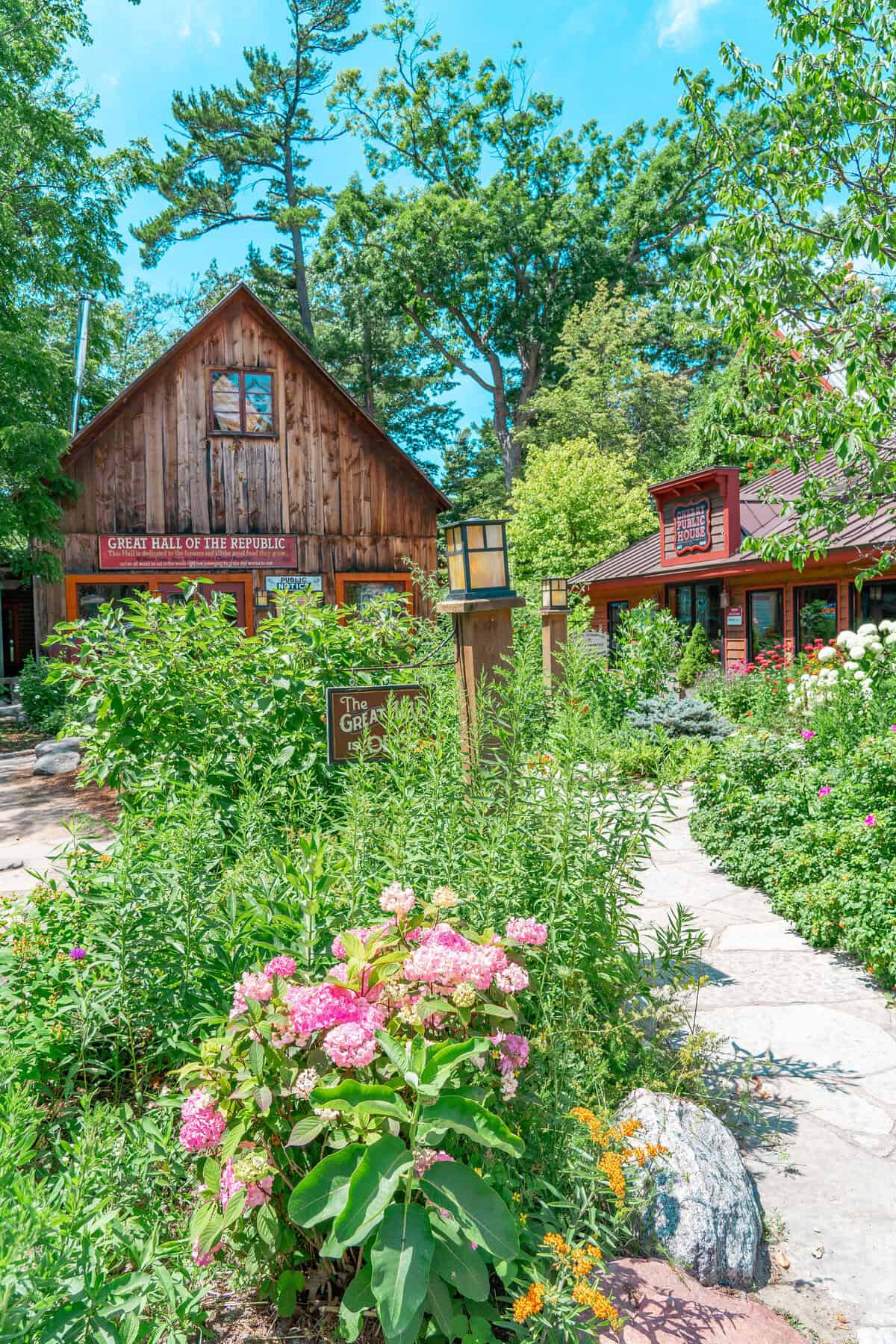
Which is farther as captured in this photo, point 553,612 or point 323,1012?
point 553,612

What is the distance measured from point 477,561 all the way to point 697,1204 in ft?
8.30

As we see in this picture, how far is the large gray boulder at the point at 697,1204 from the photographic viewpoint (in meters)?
2.16

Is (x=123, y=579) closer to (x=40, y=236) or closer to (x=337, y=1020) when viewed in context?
(x=40, y=236)

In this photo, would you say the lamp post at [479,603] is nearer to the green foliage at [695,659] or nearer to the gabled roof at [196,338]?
the gabled roof at [196,338]

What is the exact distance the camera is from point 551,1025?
2.36m

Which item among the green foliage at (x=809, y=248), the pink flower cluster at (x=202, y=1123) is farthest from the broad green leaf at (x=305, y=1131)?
the green foliage at (x=809, y=248)

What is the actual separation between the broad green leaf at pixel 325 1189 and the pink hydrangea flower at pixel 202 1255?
29cm

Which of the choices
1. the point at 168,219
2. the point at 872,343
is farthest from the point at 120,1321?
the point at 168,219

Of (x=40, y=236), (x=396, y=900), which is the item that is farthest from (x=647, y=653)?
(x=40, y=236)

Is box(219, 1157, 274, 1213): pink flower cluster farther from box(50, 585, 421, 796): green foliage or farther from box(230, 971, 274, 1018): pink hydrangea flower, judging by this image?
box(50, 585, 421, 796): green foliage

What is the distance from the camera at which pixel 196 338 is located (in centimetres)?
1287

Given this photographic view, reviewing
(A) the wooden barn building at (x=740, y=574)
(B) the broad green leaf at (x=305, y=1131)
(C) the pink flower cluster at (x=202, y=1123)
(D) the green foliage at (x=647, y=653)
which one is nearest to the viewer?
(B) the broad green leaf at (x=305, y=1131)

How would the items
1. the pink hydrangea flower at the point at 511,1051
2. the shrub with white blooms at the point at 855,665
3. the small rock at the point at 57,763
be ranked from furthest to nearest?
the small rock at the point at 57,763, the shrub with white blooms at the point at 855,665, the pink hydrangea flower at the point at 511,1051

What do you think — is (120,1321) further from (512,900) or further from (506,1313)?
(512,900)
